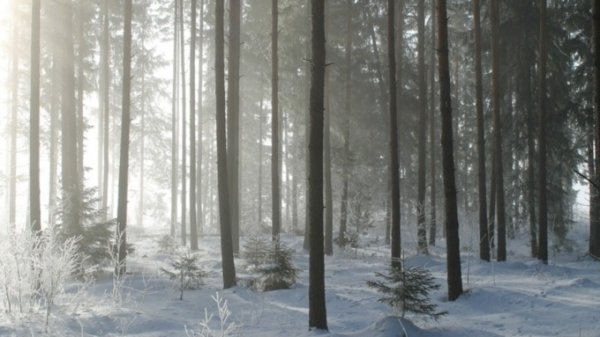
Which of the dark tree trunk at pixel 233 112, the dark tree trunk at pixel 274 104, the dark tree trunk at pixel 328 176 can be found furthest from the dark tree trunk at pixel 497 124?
the dark tree trunk at pixel 233 112

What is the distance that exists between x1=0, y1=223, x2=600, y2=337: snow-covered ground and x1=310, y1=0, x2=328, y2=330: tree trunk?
1.47 feet

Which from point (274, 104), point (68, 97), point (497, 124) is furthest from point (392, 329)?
point (68, 97)

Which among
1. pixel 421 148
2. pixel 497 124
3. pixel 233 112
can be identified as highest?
pixel 233 112

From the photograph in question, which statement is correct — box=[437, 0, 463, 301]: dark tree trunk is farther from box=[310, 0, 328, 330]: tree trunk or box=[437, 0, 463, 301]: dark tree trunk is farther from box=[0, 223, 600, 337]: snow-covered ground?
box=[310, 0, 328, 330]: tree trunk

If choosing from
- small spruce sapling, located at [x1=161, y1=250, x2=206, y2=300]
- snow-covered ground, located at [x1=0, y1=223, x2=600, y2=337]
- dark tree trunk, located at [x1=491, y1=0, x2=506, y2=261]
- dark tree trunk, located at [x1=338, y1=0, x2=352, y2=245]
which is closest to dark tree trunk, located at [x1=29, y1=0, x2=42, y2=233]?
snow-covered ground, located at [x1=0, y1=223, x2=600, y2=337]

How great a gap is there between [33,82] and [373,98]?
45.8 ft

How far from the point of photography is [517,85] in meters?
18.1

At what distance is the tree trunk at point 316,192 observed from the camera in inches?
325

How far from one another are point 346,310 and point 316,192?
3.07 meters

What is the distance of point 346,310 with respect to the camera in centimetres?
997

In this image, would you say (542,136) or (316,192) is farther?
(542,136)

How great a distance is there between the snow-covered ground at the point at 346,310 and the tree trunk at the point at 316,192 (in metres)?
0.45

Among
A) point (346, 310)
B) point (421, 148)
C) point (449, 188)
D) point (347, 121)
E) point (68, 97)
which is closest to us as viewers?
point (346, 310)

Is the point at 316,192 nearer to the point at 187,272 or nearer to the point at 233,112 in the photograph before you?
the point at 187,272
